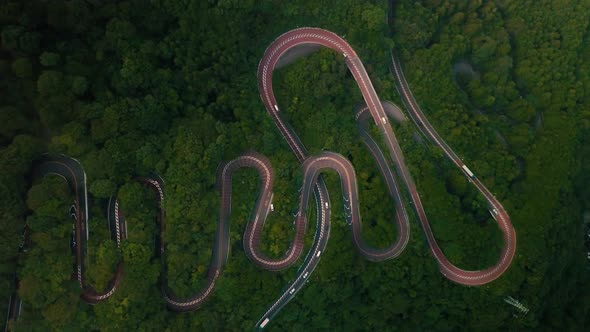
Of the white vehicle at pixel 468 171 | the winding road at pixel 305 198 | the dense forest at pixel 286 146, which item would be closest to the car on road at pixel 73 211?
the winding road at pixel 305 198

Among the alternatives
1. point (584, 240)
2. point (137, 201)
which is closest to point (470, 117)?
point (584, 240)

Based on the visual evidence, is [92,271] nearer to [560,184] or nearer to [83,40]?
[83,40]

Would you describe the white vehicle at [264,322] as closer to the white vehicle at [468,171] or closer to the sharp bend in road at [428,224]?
the sharp bend in road at [428,224]

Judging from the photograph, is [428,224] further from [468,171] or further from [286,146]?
[286,146]

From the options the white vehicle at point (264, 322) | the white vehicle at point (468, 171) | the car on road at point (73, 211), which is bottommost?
the white vehicle at point (264, 322)

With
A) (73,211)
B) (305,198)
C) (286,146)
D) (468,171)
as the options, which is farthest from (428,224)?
(73,211)
